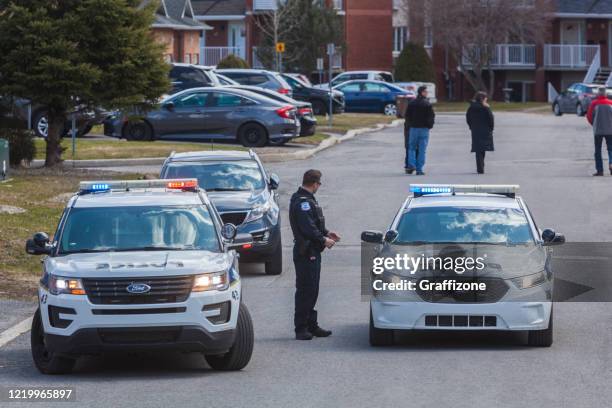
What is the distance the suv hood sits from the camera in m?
11.1

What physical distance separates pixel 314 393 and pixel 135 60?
18.8 m

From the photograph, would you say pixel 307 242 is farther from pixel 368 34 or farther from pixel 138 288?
pixel 368 34

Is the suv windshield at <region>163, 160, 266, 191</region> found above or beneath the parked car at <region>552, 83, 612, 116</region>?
beneath

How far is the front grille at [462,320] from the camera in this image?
1234 centimetres

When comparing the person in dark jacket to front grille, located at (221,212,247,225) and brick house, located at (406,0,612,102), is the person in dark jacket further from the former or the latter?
brick house, located at (406,0,612,102)

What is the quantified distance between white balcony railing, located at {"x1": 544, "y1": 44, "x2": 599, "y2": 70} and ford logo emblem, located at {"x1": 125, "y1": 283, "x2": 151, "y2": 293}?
2754 inches

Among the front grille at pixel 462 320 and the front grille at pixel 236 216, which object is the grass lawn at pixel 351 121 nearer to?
the front grille at pixel 236 216

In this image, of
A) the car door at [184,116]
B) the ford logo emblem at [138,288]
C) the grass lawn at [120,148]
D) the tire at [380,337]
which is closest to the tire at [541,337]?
the tire at [380,337]

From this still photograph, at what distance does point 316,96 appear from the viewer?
51.9m

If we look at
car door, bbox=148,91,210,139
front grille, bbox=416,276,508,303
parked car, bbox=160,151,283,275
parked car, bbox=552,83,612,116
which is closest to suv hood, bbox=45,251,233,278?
front grille, bbox=416,276,508,303

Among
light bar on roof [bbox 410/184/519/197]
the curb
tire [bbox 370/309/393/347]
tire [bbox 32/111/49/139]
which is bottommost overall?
tire [bbox 370/309/393/347]

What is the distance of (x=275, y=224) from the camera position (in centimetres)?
1828

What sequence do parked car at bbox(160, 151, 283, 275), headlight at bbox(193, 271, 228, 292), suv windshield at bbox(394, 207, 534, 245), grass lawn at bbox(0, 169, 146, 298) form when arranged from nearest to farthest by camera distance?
headlight at bbox(193, 271, 228, 292) < suv windshield at bbox(394, 207, 534, 245) < grass lawn at bbox(0, 169, 146, 298) < parked car at bbox(160, 151, 283, 275)

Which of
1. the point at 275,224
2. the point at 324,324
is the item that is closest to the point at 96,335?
the point at 324,324
